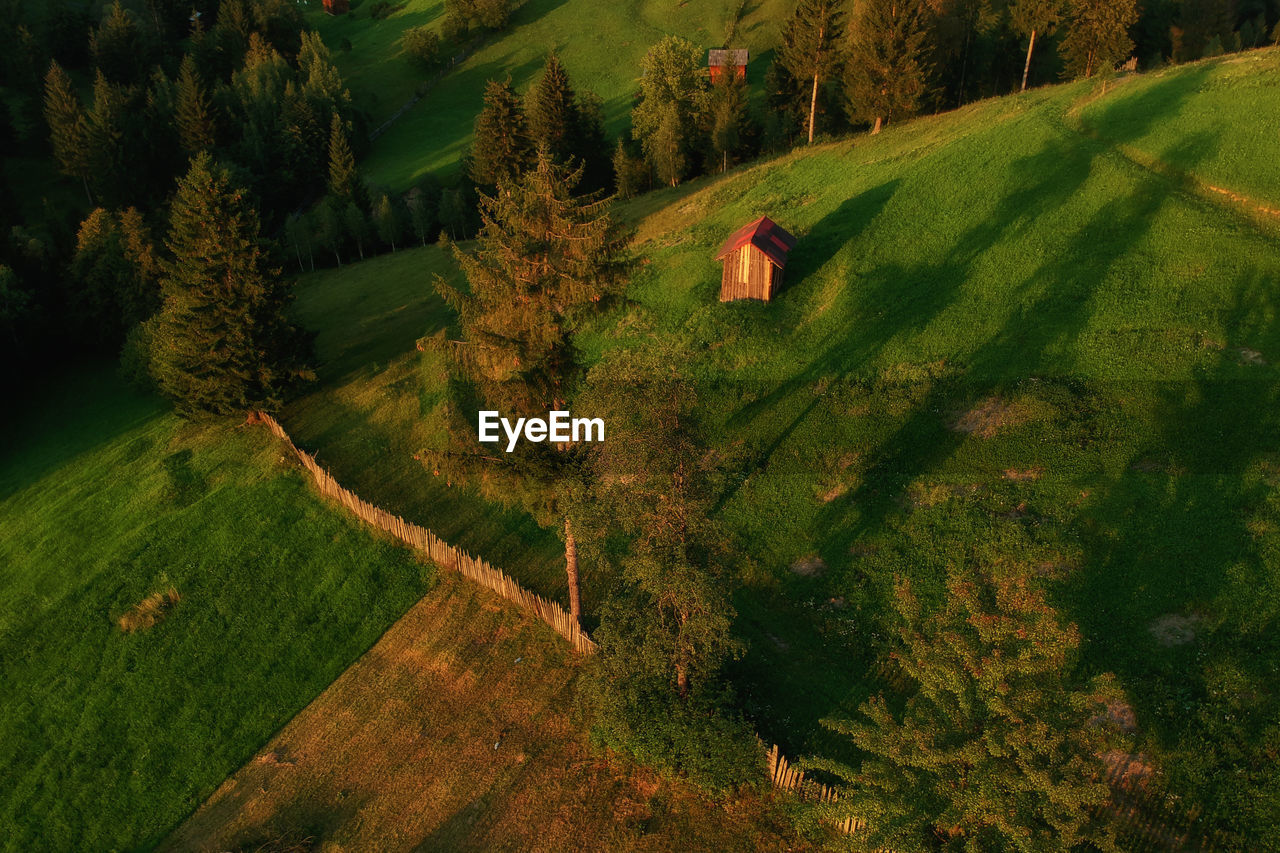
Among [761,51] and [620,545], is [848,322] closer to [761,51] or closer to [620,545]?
[620,545]

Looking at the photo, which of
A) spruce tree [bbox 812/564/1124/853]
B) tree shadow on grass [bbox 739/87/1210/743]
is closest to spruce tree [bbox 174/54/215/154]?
tree shadow on grass [bbox 739/87/1210/743]

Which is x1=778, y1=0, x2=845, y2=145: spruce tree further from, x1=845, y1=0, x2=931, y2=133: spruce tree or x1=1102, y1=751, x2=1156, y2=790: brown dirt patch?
x1=1102, y1=751, x2=1156, y2=790: brown dirt patch

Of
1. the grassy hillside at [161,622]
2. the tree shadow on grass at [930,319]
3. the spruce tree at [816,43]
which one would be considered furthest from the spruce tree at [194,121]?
the tree shadow on grass at [930,319]

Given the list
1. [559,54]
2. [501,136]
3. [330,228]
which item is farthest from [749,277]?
[559,54]

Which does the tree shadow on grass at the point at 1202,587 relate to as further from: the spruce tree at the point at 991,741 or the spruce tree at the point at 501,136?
the spruce tree at the point at 501,136

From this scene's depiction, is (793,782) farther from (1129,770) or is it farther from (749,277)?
(749,277)

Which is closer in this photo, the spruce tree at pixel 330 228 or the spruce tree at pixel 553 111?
the spruce tree at pixel 330 228
